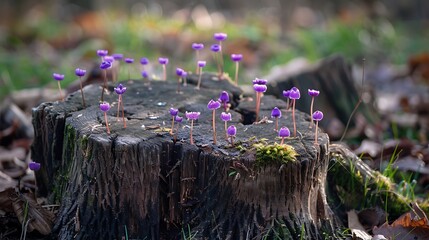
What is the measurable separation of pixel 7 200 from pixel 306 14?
52.0 ft

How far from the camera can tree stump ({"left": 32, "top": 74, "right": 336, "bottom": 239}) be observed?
267 cm

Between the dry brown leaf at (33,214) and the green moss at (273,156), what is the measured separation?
1.03 metres

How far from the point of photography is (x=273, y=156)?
260 centimetres

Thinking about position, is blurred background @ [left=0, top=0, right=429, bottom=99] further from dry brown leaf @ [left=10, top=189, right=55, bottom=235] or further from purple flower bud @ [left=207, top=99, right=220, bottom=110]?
purple flower bud @ [left=207, top=99, right=220, bottom=110]

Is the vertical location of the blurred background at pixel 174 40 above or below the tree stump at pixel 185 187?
below

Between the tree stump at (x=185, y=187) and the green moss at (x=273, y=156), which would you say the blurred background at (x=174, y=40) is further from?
the green moss at (x=273, y=156)

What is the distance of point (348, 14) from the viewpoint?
39.0 feet

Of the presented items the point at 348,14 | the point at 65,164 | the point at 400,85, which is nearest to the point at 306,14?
the point at 348,14

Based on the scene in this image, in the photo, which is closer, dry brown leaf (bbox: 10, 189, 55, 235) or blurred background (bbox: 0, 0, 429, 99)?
dry brown leaf (bbox: 10, 189, 55, 235)

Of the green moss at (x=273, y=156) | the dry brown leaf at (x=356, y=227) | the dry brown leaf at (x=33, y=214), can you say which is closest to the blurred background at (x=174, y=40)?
the dry brown leaf at (x=356, y=227)

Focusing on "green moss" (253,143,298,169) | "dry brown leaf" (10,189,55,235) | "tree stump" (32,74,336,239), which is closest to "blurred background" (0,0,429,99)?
"dry brown leaf" (10,189,55,235)

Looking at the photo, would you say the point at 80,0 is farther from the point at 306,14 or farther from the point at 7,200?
the point at 7,200

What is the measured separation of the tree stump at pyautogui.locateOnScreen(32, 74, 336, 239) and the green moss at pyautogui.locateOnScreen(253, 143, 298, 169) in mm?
21

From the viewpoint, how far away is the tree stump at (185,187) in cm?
267
